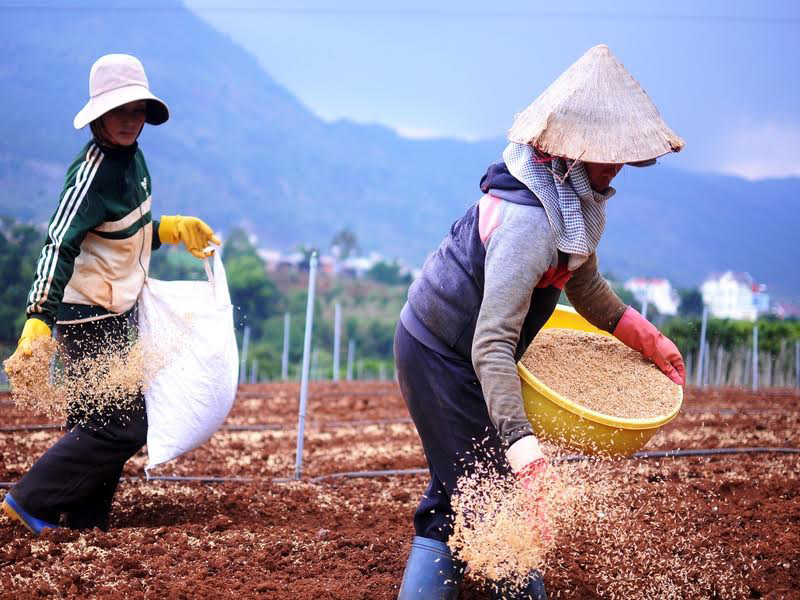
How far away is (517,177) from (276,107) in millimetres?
192003

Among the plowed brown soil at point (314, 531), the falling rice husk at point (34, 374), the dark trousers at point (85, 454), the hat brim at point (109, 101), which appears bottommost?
the plowed brown soil at point (314, 531)

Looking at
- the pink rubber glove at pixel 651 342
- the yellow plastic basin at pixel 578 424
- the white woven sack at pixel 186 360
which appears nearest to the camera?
the yellow plastic basin at pixel 578 424

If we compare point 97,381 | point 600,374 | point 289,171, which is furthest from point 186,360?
point 289,171

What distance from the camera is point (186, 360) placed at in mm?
3398

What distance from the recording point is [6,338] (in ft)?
81.4

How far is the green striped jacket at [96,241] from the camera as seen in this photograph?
3014mm

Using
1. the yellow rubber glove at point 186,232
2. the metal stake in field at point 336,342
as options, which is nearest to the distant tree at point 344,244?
the metal stake in field at point 336,342

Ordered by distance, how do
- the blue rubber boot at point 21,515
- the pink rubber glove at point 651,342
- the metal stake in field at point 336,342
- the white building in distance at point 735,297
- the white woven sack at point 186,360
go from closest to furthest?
the pink rubber glove at point 651,342
the blue rubber boot at point 21,515
the white woven sack at point 186,360
the metal stake in field at point 336,342
the white building in distance at point 735,297

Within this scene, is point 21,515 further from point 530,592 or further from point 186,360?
point 530,592

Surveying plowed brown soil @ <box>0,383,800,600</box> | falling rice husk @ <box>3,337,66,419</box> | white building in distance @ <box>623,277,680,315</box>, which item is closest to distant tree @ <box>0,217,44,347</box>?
white building in distance @ <box>623,277,680,315</box>

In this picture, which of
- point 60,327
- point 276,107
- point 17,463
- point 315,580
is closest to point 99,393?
point 60,327

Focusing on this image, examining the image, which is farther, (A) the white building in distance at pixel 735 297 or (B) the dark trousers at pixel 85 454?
(A) the white building in distance at pixel 735 297

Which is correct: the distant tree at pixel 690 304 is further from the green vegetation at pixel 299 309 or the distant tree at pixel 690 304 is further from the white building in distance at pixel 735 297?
the white building in distance at pixel 735 297

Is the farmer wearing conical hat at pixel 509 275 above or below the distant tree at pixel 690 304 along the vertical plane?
above
